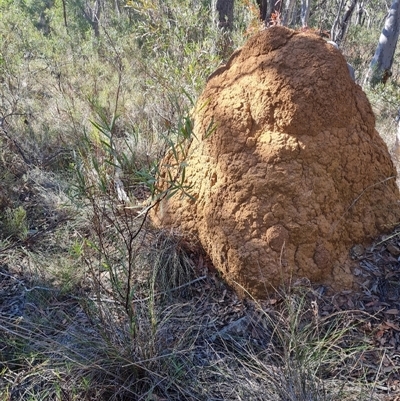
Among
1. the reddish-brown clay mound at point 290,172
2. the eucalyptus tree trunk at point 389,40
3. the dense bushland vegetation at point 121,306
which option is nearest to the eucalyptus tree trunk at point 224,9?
the dense bushland vegetation at point 121,306

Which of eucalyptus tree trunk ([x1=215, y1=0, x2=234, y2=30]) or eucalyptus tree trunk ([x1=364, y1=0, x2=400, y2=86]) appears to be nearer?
eucalyptus tree trunk ([x1=215, y1=0, x2=234, y2=30])

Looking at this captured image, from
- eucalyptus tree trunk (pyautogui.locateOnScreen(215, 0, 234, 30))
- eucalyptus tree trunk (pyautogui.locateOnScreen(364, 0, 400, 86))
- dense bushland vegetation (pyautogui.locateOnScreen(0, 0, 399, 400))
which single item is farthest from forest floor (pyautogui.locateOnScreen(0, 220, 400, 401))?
eucalyptus tree trunk (pyautogui.locateOnScreen(364, 0, 400, 86))

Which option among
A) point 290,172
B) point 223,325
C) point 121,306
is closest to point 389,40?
point 290,172

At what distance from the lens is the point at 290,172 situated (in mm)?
2273

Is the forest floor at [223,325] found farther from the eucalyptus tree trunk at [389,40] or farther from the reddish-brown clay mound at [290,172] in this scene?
the eucalyptus tree trunk at [389,40]

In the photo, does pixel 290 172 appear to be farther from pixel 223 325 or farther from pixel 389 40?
pixel 389 40

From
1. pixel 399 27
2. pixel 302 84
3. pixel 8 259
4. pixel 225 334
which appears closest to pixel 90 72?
pixel 8 259

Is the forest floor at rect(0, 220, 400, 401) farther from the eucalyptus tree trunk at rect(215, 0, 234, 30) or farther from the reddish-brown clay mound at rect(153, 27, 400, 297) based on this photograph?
the eucalyptus tree trunk at rect(215, 0, 234, 30)

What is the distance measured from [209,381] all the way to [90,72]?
6.32 meters

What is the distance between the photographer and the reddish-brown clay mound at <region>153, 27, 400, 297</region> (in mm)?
2266

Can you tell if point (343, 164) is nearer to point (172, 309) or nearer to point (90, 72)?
point (172, 309)

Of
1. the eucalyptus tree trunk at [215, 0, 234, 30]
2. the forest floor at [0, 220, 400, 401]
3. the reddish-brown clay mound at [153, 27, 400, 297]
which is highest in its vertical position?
the eucalyptus tree trunk at [215, 0, 234, 30]

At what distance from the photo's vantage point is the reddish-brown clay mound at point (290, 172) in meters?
2.27

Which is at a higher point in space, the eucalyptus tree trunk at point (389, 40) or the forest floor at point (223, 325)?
the eucalyptus tree trunk at point (389, 40)
